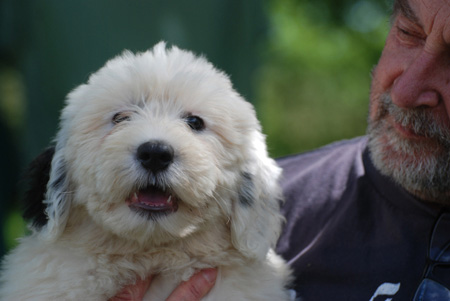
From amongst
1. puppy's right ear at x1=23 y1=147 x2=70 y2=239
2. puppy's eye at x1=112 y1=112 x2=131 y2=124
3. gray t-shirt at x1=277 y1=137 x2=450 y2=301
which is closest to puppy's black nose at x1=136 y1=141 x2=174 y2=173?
puppy's eye at x1=112 y1=112 x2=131 y2=124

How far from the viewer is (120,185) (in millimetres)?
2623

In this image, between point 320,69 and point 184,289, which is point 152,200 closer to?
point 184,289

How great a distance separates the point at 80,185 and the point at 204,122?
0.64 metres

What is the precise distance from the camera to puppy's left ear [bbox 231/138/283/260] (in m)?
2.96

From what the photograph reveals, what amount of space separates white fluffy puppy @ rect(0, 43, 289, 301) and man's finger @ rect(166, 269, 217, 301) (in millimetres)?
36

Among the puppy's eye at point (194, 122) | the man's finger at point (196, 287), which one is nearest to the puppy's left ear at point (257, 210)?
the man's finger at point (196, 287)

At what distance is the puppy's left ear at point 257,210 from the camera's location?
2965mm

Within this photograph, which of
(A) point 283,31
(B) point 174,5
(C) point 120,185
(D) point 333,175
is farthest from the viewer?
(A) point 283,31

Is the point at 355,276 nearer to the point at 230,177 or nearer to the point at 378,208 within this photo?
the point at 378,208

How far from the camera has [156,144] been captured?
2615mm

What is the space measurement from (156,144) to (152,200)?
0.27 m

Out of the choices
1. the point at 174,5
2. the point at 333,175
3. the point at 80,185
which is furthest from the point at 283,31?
the point at 80,185

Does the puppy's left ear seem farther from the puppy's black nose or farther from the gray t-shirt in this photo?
the puppy's black nose

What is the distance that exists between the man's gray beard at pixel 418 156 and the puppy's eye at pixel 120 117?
50.2 inches
